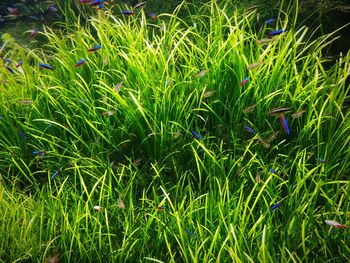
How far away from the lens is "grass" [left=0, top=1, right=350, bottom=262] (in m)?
2.04

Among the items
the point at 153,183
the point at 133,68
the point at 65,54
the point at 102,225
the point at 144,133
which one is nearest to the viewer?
the point at 102,225

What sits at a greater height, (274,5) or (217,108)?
(274,5)

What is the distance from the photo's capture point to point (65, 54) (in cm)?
339

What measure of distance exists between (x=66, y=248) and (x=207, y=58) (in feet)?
6.37

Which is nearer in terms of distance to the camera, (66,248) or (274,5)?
(66,248)

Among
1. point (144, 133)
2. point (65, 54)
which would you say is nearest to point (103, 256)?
point (144, 133)

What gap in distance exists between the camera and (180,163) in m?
2.65

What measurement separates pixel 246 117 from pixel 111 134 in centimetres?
114

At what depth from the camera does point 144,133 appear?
9.02 ft

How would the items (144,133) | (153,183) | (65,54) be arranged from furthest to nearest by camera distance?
(65,54)
(144,133)
(153,183)

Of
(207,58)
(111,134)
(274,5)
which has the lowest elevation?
(111,134)

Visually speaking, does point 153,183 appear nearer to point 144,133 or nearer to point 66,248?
point 144,133

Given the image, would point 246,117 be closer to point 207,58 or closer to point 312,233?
point 207,58

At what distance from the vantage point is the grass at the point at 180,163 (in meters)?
2.04
